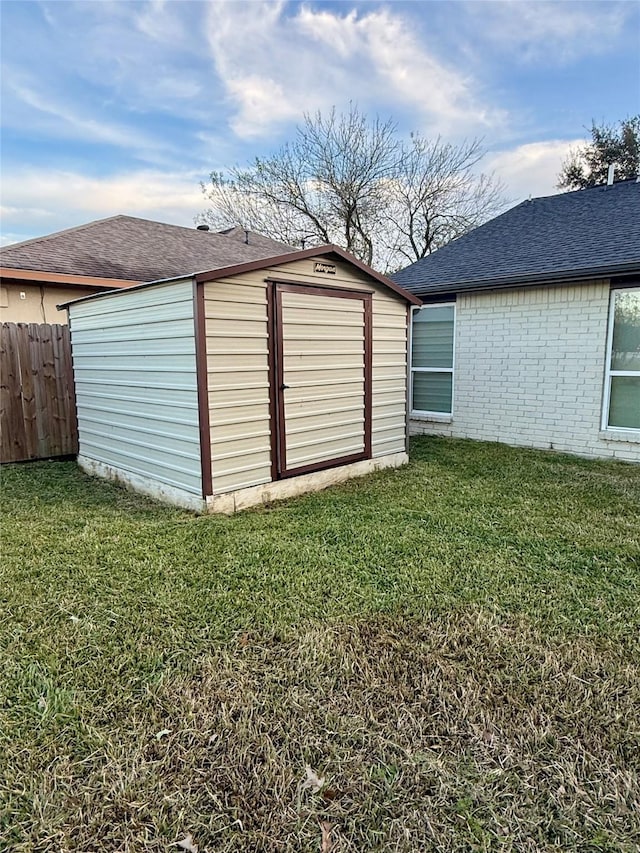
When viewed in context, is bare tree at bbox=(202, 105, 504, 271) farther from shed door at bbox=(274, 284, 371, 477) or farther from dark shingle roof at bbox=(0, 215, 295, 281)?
shed door at bbox=(274, 284, 371, 477)

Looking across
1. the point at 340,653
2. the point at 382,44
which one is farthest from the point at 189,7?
the point at 340,653

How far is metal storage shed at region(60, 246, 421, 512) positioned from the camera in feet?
14.5

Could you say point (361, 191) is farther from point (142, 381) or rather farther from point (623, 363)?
point (142, 381)

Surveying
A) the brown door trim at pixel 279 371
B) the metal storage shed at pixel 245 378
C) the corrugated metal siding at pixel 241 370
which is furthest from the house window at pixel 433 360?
the corrugated metal siding at pixel 241 370

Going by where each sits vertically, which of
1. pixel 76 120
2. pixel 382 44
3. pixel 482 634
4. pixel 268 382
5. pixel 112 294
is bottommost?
pixel 482 634

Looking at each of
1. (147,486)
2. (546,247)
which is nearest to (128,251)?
(147,486)

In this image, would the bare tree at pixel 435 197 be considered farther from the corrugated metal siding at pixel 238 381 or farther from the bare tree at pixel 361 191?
the corrugated metal siding at pixel 238 381

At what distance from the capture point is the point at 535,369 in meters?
7.28

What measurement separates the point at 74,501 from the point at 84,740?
11.4 ft

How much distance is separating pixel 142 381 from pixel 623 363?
607 cm

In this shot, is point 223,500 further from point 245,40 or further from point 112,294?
point 245,40

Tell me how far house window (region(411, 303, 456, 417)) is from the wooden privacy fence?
5609 mm

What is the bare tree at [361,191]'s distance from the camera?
16.6m

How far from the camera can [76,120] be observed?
9211 millimetres
